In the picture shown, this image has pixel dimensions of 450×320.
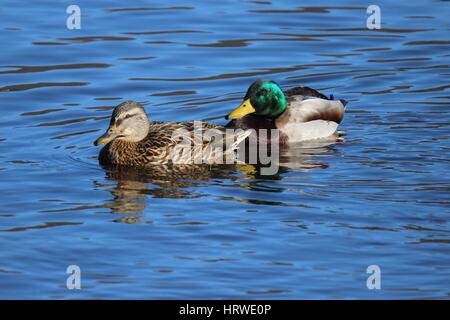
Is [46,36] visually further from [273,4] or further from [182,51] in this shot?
[273,4]

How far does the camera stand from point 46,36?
18.0 m

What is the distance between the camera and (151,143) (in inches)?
524

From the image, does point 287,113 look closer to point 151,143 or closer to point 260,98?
point 260,98

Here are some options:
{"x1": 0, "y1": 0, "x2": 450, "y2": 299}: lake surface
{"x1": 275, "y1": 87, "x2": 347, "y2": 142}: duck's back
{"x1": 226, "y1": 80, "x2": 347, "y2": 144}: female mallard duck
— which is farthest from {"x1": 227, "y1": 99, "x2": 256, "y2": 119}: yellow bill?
{"x1": 0, "y1": 0, "x2": 450, "y2": 299}: lake surface

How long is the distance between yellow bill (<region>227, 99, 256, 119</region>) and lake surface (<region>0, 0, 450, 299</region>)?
0.77 m

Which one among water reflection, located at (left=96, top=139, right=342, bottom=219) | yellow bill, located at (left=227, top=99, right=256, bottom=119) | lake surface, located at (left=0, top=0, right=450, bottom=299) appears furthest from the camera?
yellow bill, located at (left=227, top=99, right=256, bottom=119)

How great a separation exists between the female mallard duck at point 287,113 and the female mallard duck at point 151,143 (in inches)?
44.3

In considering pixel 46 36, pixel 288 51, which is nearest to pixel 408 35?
pixel 288 51

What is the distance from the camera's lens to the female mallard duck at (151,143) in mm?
13203

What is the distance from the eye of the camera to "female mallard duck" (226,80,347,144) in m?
14.6

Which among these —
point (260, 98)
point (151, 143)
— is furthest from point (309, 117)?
point (151, 143)

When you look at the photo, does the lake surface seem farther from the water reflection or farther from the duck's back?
the duck's back

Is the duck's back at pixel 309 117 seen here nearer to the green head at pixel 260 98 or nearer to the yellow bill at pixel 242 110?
the green head at pixel 260 98

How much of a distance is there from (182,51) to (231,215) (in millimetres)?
6656
